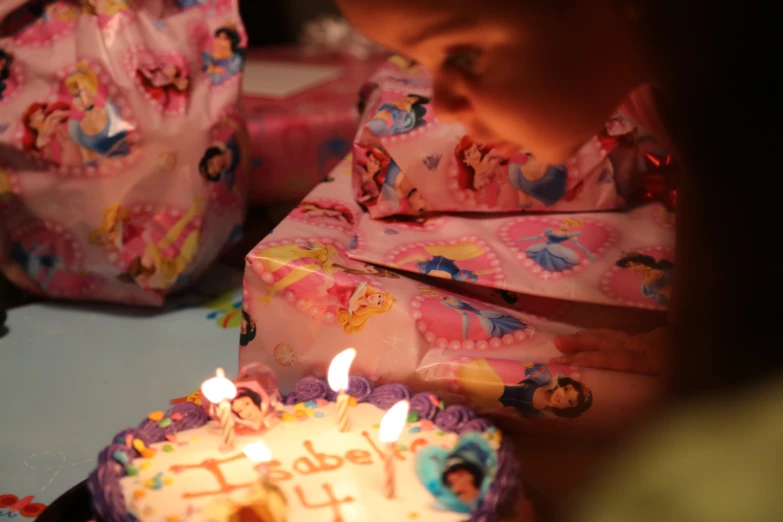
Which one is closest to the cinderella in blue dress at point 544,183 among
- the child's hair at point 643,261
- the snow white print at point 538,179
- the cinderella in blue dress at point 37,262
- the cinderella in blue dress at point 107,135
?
the snow white print at point 538,179

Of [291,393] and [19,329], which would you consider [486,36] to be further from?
[19,329]

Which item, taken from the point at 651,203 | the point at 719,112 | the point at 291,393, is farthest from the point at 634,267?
the point at 719,112

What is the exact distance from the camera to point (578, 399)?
80cm

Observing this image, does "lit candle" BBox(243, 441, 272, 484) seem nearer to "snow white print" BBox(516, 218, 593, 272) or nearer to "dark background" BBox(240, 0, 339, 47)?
"snow white print" BBox(516, 218, 593, 272)

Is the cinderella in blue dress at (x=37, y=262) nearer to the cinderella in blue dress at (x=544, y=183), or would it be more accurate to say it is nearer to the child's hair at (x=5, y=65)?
the child's hair at (x=5, y=65)

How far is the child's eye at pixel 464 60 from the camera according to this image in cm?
45

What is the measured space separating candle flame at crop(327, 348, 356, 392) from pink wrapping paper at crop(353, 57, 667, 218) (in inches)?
11.8

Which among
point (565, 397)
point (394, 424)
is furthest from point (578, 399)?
point (394, 424)

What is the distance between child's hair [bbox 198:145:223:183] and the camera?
1.13 meters

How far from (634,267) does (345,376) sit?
0.41 metres

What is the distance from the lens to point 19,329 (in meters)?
1.15

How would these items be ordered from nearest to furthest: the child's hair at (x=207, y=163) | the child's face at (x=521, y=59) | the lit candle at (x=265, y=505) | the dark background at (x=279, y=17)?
the child's face at (x=521, y=59), the lit candle at (x=265, y=505), the child's hair at (x=207, y=163), the dark background at (x=279, y=17)

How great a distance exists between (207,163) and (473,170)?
1.49ft

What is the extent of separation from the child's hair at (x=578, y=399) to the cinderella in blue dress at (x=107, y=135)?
2.56ft
